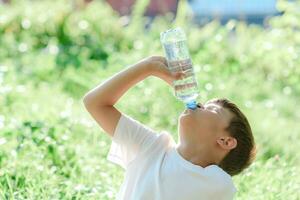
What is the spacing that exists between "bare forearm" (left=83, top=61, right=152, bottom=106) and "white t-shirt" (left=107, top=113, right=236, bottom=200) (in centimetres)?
10

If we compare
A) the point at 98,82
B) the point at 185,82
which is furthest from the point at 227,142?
the point at 98,82

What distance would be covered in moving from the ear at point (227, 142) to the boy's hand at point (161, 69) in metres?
0.29

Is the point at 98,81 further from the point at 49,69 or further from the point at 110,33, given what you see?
the point at 110,33

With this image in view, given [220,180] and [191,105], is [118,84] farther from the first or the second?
[220,180]

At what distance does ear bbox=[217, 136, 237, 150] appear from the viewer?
11.1ft

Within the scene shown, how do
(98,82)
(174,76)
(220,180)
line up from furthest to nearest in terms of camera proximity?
1. (98,82)
2. (174,76)
3. (220,180)

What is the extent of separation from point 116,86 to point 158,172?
1.28 ft

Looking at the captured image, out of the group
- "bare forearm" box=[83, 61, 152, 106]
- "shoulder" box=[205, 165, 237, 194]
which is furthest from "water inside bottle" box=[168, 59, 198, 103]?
"shoulder" box=[205, 165, 237, 194]

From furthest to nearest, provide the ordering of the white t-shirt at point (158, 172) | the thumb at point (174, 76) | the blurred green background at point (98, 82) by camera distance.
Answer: the blurred green background at point (98, 82) < the thumb at point (174, 76) < the white t-shirt at point (158, 172)

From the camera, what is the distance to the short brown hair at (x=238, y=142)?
11.3ft

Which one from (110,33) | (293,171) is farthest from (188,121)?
(110,33)

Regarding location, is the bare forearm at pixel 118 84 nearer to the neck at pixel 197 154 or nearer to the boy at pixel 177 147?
the boy at pixel 177 147

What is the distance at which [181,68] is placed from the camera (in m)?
3.46

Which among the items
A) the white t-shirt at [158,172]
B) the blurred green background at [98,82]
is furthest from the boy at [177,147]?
the blurred green background at [98,82]
